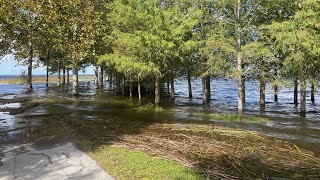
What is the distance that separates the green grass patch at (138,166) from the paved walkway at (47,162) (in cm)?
35

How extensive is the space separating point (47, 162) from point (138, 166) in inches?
112

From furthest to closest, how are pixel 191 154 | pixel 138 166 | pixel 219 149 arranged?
1. pixel 219 149
2. pixel 191 154
3. pixel 138 166

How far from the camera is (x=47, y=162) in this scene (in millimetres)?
10086

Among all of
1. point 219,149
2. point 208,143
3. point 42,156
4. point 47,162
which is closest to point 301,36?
point 208,143

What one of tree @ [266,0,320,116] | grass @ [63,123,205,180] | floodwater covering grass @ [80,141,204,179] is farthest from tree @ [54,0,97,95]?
tree @ [266,0,320,116]

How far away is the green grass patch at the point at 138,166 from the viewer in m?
8.73

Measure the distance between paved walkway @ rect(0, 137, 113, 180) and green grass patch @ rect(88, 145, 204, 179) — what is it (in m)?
0.35

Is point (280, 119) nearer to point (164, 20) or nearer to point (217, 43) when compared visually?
point (217, 43)

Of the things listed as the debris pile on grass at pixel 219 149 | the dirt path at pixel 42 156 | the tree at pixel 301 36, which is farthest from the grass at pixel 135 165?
the tree at pixel 301 36

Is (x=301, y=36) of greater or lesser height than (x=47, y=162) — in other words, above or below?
above

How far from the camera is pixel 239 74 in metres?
23.8

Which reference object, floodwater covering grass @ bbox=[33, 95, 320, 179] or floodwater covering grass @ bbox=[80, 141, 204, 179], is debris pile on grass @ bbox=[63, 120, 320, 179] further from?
floodwater covering grass @ bbox=[80, 141, 204, 179]

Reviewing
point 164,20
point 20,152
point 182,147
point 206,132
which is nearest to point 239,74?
point 164,20

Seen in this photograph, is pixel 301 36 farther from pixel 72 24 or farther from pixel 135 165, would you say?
pixel 135 165
